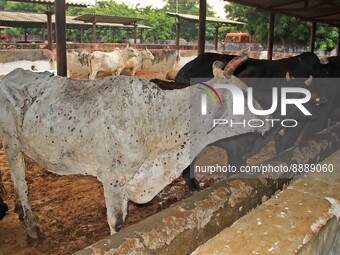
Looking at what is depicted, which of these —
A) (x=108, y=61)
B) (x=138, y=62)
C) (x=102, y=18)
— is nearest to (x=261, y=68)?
(x=108, y=61)

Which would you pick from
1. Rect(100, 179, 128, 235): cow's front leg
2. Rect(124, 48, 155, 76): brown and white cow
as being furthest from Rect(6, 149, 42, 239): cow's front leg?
Rect(124, 48, 155, 76): brown and white cow

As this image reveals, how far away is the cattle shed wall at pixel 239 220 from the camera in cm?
186

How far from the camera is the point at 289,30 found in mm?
26359

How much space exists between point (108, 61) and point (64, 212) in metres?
10.1

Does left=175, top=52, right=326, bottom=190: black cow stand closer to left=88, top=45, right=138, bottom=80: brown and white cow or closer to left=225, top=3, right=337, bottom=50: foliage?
left=88, top=45, right=138, bottom=80: brown and white cow

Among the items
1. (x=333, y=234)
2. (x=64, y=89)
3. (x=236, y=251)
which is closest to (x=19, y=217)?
(x=64, y=89)

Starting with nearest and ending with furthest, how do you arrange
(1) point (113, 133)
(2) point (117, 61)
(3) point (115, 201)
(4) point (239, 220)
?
(4) point (239, 220), (1) point (113, 133), (3) point (115, 201), (2) point (117, 61)

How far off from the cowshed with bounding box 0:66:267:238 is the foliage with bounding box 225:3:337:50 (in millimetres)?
24099

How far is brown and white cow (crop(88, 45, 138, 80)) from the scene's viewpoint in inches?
513

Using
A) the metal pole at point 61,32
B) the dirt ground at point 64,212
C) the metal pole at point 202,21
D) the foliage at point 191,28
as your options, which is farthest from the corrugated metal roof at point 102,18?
the dirt ground at point 64,212

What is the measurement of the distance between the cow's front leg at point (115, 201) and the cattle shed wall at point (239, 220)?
84 cm

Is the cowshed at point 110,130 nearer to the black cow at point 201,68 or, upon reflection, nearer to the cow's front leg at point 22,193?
the cow's front leg at point 22,193

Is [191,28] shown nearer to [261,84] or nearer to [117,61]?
[117,61]

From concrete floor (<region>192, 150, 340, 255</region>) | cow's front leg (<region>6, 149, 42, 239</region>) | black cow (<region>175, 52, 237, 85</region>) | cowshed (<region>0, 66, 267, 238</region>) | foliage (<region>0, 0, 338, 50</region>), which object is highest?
foliage (<region>0, 0, 338, 50</region>)
